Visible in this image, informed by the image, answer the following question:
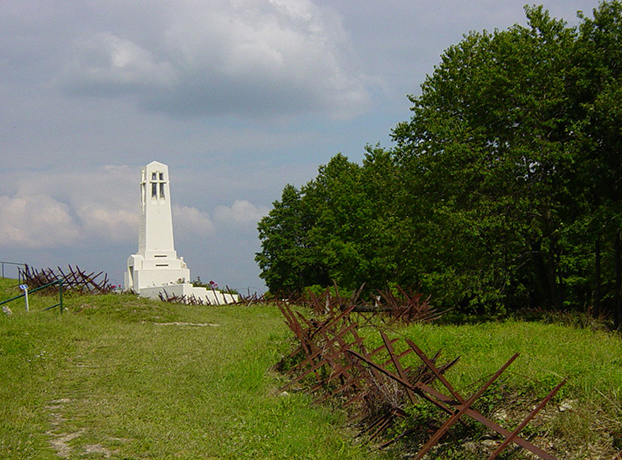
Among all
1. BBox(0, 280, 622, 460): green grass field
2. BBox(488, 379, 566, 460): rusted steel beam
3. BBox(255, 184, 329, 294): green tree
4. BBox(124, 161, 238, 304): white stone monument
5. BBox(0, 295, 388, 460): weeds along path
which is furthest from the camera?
BBox(255, 184, 329, 294): green tree

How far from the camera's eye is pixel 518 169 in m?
22.0

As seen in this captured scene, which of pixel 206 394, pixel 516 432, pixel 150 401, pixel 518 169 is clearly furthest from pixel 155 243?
pixel 516 432

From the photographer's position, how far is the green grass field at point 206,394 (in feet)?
20.9

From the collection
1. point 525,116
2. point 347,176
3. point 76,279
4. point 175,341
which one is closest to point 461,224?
point 525,116

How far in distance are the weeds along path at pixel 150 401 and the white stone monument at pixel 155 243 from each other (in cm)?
2138

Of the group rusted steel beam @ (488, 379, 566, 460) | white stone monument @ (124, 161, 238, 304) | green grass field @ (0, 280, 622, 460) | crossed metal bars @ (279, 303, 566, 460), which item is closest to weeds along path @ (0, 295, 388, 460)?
green grass field @ (0, 280, 622, 460)

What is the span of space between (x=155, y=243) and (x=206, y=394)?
3019cm

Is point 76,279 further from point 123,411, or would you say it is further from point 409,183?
point 123,411

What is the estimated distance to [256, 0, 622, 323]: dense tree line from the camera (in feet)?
67.4

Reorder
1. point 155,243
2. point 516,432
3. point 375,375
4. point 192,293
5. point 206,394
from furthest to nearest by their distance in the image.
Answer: point 155,243 → point 192,293 → point 206,394 → point 375,375 → point 516,432

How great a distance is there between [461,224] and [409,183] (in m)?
5.59

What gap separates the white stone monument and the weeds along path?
21.4 metres

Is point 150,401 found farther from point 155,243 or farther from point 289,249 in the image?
point 289,249

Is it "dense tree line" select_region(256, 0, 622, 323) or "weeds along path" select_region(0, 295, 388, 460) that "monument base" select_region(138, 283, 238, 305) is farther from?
"weeds along path" select_region(0, 295, 388, 460)
